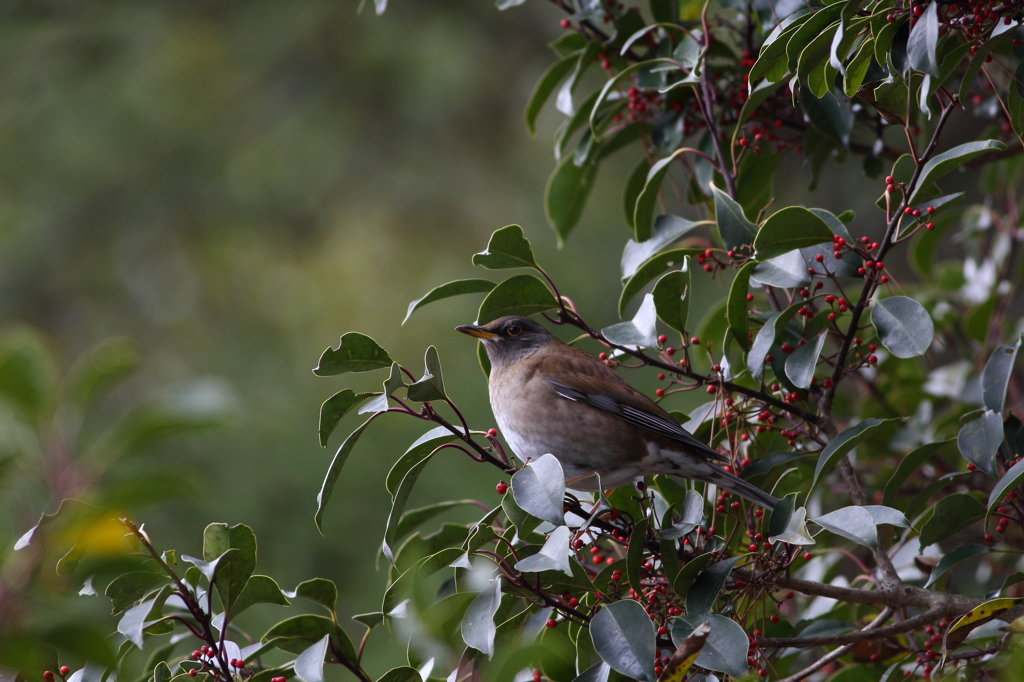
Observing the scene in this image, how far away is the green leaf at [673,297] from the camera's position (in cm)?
246

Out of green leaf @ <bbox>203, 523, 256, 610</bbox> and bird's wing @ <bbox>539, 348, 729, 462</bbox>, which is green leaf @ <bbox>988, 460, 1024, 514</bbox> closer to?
bird's wing @ <bbox>539, 348, 729, 462</bbox>

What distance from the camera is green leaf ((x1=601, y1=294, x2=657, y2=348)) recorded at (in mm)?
2416

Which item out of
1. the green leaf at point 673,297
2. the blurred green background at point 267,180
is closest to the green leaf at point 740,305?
the green leaf at point 673,297

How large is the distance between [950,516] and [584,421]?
4.38ft

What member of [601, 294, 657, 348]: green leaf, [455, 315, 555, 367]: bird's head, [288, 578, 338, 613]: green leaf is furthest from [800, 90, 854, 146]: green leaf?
[288, 578, 338, 613]: green leaf

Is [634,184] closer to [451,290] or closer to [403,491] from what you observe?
[451,290]

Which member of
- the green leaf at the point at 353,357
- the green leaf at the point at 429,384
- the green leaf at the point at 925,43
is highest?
the green leaf at the point at 925,43

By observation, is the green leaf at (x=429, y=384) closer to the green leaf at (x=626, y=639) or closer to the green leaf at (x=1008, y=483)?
the green leaf at (x=626, y=639)

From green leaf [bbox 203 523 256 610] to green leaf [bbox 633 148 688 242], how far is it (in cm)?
162

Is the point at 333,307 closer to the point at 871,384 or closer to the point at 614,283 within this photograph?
the point at 614,283

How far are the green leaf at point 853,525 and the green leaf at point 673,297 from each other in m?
0.72

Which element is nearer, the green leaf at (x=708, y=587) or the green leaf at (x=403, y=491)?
the green leaf at (x=708, y=587)

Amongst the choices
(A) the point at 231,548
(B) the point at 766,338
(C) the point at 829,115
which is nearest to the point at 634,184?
(C) the point at 829,115

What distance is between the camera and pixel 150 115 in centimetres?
885
